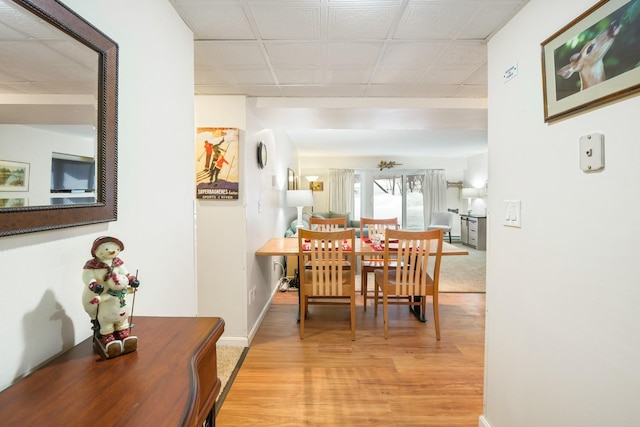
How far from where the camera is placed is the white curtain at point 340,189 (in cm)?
757

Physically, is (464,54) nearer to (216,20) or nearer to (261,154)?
(216,20)

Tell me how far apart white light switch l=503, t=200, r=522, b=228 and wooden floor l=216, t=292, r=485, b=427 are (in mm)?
1216

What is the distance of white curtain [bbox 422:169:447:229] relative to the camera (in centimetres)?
776

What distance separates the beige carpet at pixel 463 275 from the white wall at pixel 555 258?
9.08 feet

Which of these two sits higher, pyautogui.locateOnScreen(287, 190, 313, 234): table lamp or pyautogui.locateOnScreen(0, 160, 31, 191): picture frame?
pyautogui.locateOnScreen(287, 190, 313, 234): table lamp

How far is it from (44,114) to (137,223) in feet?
1.57

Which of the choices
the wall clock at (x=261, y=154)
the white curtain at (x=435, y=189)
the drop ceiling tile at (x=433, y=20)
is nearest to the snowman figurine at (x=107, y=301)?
the drop ceiling tile at (x=433, y=20)

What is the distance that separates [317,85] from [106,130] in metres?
1.76

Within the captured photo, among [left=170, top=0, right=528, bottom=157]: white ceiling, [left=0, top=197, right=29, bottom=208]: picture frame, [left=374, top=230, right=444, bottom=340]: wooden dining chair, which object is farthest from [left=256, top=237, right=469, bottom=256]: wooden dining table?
[left=0, top=197, right=29, bottom=208]: picture frame

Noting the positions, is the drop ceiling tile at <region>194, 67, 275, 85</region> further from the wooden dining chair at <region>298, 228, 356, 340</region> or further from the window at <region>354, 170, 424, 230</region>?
the window at <region>354, 170, 424, 230</region>

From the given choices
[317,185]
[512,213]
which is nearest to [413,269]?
[512,213]

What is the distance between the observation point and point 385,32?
159 centimetres

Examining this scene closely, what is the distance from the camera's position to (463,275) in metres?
4.80

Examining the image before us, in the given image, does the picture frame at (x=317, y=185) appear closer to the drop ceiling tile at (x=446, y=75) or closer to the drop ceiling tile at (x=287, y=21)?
the drop ceiling tile at (x=446, y=75)
